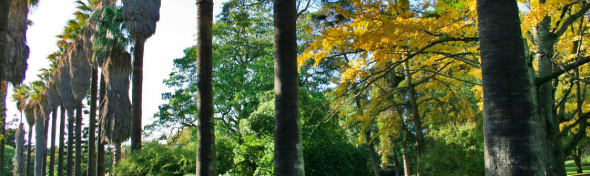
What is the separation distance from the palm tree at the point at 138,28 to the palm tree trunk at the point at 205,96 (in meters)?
10.4

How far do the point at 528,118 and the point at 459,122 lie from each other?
575 inches

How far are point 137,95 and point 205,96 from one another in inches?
425

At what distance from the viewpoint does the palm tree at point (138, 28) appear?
19.4 meters

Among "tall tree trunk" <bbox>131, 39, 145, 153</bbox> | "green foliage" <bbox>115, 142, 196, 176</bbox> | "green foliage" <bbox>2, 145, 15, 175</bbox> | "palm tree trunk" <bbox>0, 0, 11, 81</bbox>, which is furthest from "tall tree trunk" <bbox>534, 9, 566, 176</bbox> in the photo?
"green foliage" <bbox>2, 145, 15, 175</bbox>

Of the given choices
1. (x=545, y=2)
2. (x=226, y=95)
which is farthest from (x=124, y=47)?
(x=545, y=2)

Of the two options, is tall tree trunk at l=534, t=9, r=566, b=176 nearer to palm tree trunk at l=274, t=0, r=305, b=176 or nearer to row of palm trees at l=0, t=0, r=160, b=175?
palm tree trunk at l=274, t=0, r=305, b=176

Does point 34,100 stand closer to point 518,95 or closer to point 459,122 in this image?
point 459,122

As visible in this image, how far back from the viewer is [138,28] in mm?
19828

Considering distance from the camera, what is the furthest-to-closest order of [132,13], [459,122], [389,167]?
[389,167] < [132,13] < [459,122]

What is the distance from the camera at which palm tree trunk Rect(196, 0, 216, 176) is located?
9.30 meters

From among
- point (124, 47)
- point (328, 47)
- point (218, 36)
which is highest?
point (218, 36)

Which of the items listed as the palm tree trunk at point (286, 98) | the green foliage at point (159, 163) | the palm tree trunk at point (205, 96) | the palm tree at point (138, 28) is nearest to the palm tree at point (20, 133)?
the palm tree at point (138, 28)

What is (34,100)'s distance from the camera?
46.4 m

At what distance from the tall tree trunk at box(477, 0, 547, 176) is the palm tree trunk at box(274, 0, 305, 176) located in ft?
10.5
